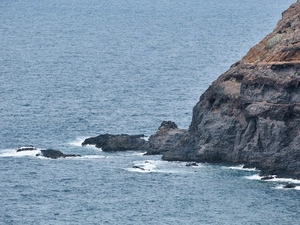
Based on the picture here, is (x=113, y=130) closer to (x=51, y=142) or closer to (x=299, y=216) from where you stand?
(x=51, y=142)

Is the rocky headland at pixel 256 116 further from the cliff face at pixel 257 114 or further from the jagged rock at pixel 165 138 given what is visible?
the jagged rock at pixel 165 138

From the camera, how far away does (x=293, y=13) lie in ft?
532

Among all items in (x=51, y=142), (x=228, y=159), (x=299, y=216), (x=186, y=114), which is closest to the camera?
(x=299, y=216)

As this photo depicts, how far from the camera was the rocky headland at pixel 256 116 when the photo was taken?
150250mm

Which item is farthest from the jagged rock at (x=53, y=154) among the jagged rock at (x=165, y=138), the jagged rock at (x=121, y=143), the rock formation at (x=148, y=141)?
the jagged rock at (x=165, y=138)

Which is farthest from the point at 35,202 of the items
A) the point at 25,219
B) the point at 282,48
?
the point at 282,48

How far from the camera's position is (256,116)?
500ft

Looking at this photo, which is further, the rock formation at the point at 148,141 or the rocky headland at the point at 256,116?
the rock formation at the point at 148,141

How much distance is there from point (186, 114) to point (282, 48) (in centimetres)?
3364

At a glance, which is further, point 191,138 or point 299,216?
point 191,138

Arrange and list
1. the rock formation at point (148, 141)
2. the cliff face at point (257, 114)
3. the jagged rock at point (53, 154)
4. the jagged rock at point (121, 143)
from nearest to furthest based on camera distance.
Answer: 1. the cliff face at point (257, 114)
2. the jagged rock at point (53, 154)
3. the rock formation at point (148, 141)
4. the jagged rock at point (121, 143)

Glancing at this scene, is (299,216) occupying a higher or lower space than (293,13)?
lower

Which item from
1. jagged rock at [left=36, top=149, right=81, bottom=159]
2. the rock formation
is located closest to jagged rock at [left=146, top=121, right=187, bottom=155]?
the rock formation

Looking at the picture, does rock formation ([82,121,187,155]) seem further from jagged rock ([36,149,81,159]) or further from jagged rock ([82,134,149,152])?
jagged rock ([36,149,81,159])
